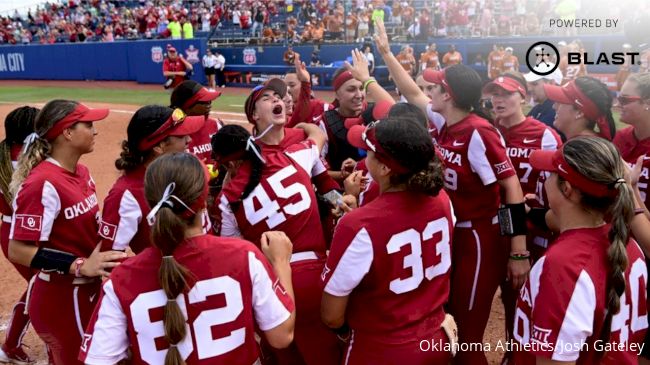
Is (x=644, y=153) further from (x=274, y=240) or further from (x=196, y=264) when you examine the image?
(x=196, y=264)

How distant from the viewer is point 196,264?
7.60 feet

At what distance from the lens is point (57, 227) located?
3.38 meters

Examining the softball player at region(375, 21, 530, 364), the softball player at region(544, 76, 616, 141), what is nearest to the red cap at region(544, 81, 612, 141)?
the softball player at region(544, 76, 616, 141)

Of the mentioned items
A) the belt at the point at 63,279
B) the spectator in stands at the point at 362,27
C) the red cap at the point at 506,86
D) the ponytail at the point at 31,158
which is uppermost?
the spectator in stands at the point at 362,27

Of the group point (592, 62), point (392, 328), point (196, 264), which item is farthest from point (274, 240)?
point (592, 62)

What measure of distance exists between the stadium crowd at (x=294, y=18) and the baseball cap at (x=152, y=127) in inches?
598

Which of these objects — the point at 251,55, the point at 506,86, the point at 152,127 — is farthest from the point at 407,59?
the point at 152,127

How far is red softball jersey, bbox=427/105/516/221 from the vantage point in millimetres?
3645

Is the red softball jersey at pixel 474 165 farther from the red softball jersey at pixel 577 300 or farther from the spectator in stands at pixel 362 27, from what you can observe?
the spectator in stands at pixel 362 27

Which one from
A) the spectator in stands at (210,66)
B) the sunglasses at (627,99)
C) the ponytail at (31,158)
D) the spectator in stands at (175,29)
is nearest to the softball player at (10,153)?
the ponytail at (31,158)

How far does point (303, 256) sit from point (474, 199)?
1.17 m

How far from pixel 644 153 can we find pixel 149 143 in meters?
3.06

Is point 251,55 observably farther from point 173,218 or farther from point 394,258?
point 173,218

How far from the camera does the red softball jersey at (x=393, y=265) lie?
105 inches
